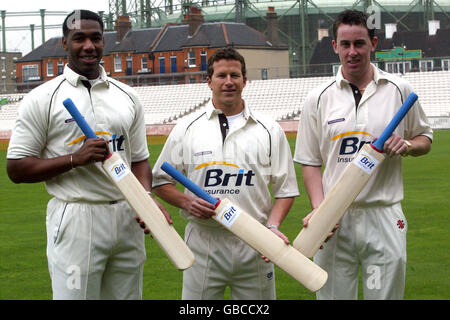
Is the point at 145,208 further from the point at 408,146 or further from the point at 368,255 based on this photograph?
the point at 408,146

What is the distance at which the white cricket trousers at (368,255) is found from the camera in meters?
4.25

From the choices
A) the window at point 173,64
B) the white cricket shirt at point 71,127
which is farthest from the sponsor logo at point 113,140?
the window at point 173,64

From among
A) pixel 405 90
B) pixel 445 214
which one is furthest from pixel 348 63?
pixel 445 214

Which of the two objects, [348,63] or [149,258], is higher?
[348,63]

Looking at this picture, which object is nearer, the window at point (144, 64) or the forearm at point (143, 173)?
the forearm at point (143, 173)

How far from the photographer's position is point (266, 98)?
46.0m

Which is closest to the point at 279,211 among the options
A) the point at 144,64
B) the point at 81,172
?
the point at 81,172

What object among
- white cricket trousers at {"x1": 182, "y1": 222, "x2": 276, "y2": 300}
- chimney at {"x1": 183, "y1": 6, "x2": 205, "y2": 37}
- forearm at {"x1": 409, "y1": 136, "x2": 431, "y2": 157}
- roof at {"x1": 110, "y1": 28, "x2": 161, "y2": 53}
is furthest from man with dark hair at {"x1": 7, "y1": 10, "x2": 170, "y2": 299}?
roof at {"x1": 110, "y1": 28, "x2": 161, "y2": 53}

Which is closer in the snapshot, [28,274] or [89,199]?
[89,199]

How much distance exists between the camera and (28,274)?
777 centimetres

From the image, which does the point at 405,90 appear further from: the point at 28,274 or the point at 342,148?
the point at 28,274

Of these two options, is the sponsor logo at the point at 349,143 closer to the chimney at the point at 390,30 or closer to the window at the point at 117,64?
the chimney at the point at 390,30

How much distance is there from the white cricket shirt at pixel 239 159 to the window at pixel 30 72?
2690 inches

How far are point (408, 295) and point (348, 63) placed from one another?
3.15 metres
